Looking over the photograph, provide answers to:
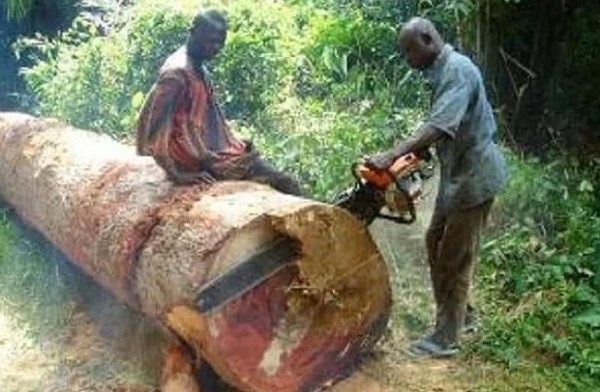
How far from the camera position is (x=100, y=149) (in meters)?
5.51

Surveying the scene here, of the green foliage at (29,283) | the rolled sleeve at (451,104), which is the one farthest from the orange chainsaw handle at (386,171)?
the green foliage at (29,283)

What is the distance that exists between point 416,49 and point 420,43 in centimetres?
3

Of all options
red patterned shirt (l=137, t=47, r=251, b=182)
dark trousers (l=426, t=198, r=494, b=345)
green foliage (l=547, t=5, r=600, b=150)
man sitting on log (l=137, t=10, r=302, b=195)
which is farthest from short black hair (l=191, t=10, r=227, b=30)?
green foliage (l=547, t=5, r=600, b=150)

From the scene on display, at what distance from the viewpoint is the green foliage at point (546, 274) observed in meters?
4.41

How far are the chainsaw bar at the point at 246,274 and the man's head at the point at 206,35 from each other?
3.53 feet

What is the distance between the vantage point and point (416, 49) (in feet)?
13.2

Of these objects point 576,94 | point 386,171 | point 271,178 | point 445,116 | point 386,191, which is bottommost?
point 576,94

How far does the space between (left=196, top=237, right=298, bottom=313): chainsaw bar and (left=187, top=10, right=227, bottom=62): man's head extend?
108 centimetres

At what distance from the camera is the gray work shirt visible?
3.99 m

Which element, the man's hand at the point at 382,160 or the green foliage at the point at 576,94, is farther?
the green foliage at the point at 576,94

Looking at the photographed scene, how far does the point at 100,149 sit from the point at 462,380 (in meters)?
2.81

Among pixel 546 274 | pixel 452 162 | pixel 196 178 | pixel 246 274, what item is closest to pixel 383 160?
pixel 452 162

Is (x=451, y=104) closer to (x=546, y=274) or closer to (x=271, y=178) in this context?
(x=271, y=178)

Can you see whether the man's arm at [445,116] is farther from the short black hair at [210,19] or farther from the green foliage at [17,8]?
the green foliage at [17,8]
